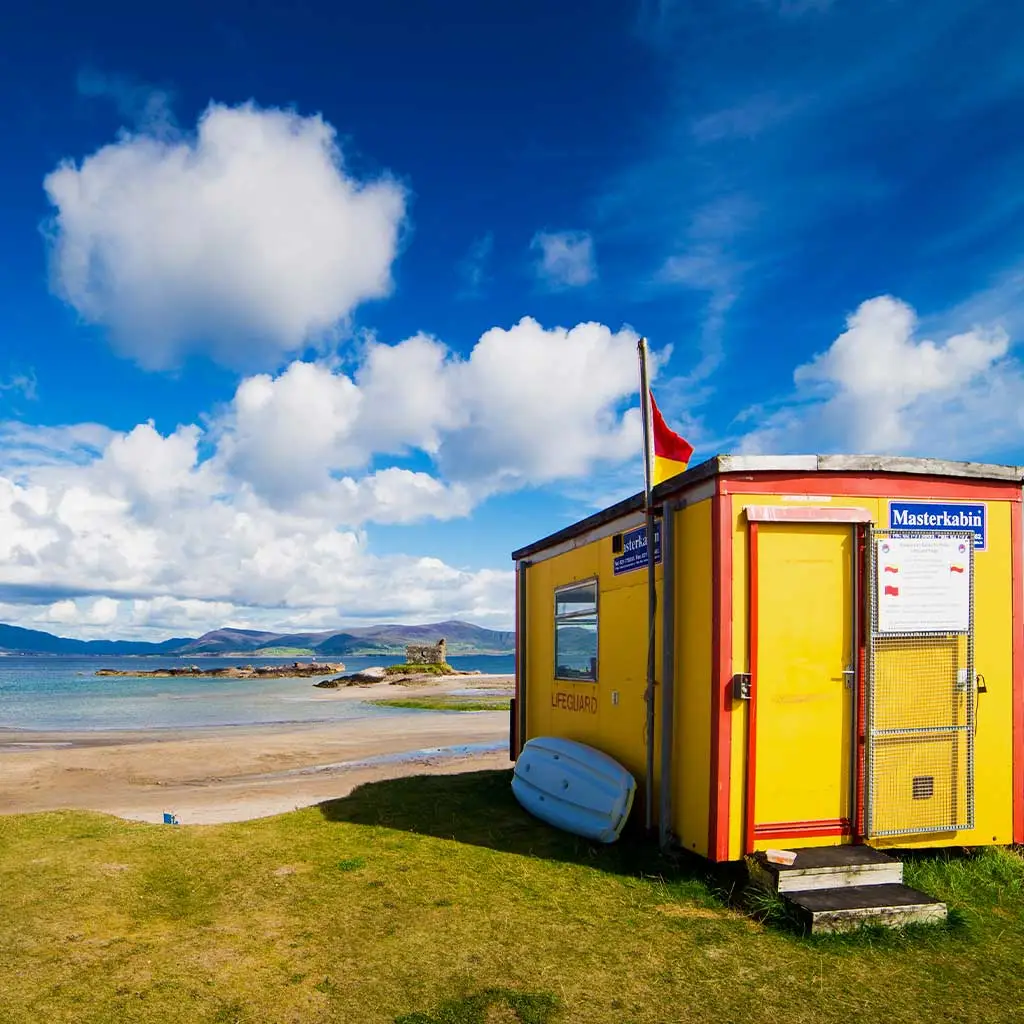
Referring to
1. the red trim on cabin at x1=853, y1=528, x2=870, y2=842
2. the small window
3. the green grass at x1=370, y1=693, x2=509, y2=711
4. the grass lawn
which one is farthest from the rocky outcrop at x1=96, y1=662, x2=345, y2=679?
the red trim on cabin at x1=853, y1=528, x2=870, y2=842

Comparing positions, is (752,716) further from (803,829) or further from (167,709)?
(167,709)

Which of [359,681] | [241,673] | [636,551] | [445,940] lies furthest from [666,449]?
[241,673]

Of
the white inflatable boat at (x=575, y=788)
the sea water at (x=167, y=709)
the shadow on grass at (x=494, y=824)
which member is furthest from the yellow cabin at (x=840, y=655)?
the sea water at (x=167, y=709)

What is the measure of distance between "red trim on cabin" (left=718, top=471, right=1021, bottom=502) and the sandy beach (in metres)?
8.62

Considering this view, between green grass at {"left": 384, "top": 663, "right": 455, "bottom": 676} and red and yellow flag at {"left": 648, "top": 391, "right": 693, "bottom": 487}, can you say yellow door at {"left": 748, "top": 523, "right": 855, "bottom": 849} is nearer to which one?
red and yellow flag at {"left": 648, "top": 391, "right": 693, "bottom": 487}

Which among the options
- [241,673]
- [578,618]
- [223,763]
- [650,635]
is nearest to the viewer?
[650,635]

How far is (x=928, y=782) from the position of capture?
23.8 ft

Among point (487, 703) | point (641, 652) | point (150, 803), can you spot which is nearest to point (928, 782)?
point (641, 652)

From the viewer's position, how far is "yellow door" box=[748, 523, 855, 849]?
6969mm

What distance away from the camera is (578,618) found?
33.7 ft

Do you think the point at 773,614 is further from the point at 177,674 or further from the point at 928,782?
the point at 177,674

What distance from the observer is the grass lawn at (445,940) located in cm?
480

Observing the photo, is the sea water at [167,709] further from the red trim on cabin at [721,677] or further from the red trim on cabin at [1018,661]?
the red trim on cabin at [1018,661]

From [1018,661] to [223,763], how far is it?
650 inches
